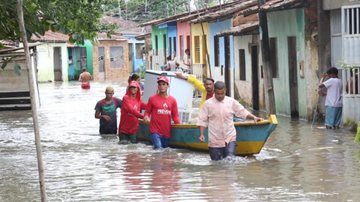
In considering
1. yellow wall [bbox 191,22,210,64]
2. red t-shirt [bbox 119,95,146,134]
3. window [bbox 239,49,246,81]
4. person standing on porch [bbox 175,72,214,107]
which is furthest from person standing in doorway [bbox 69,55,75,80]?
person standing on porch [bbox 175,72,214,107]

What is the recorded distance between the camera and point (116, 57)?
63.1 m

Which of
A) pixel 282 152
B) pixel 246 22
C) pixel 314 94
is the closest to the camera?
pixel 282 152

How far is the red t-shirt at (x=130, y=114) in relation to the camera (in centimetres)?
1572

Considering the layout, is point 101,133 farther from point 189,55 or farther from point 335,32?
point 189,55

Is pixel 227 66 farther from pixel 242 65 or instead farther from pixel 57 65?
pixel 57 65

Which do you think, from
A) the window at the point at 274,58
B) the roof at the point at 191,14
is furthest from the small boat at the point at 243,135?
the roof at the point at 191,14

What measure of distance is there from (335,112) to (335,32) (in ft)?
6.80

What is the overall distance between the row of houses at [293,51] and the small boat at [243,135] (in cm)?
450

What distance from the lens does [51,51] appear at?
5759cm

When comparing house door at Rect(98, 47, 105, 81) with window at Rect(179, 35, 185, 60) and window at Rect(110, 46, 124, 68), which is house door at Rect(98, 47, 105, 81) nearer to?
window at Rect(110, 46, 124, 68)

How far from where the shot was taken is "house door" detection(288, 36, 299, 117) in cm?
2212

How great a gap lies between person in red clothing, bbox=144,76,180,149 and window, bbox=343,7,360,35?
4.82 meters

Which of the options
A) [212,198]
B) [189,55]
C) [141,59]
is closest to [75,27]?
→ [212,198]

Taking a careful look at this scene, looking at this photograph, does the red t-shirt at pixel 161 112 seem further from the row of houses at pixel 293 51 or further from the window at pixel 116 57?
the window at pixel 116 57
